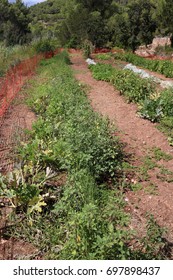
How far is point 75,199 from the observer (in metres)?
3.26

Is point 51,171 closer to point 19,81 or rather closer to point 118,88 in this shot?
point 118,88

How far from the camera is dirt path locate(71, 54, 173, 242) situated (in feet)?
12.4

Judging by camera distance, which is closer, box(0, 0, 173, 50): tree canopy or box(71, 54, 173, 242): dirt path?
box(71, 54, 173, 242): dirt path

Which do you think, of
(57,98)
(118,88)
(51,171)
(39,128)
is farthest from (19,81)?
(51,171)

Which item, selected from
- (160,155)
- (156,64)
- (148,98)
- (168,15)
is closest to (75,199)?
(160,155)

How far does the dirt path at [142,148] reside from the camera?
378 cm

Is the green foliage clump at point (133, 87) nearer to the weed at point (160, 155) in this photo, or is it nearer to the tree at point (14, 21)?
the weed at point (160, 155)

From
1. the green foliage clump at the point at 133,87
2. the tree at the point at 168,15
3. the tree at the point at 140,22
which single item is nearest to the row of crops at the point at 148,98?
the green foliage clump at the point at 133,87

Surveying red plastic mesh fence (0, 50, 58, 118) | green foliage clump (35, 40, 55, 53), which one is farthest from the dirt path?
green foliage clump (35, 40, 55, 53)

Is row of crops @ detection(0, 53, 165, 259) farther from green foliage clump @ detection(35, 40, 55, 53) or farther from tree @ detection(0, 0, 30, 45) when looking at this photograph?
tree @ detection(0, 0, 30, 45)

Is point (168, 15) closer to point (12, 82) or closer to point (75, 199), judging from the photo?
point (12, 82)

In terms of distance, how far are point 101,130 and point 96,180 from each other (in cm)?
80

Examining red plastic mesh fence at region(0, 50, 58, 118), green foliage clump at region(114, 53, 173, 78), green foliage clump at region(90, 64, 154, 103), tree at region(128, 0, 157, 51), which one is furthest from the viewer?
tree at region(128, 0, 157, 51)

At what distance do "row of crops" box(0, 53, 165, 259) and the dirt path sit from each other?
26cm
